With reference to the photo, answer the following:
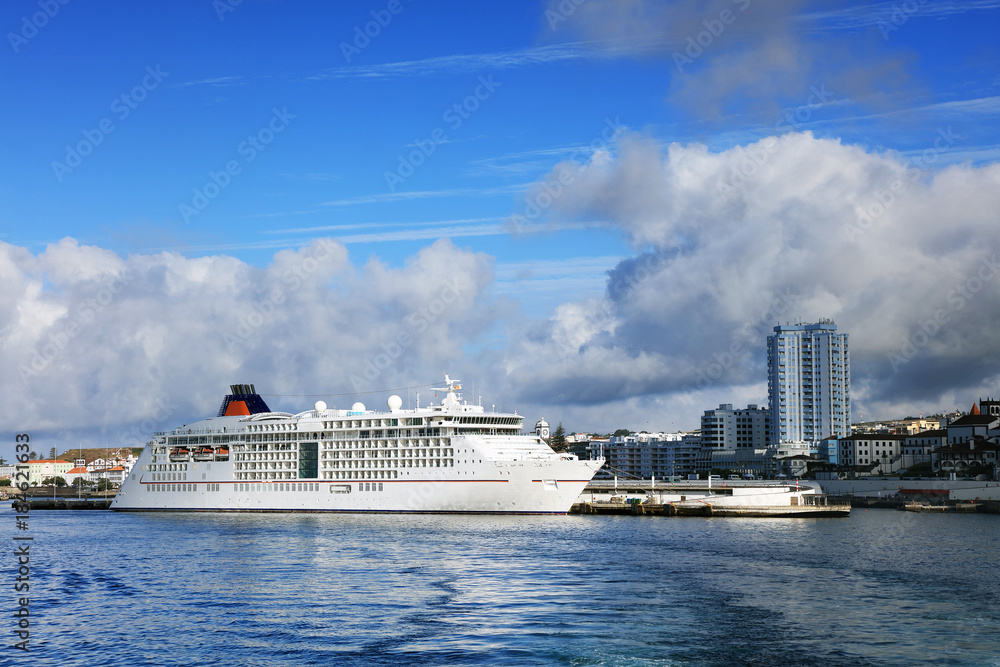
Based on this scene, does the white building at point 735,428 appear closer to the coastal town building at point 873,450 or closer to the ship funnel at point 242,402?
the coastal town building at point 873,450

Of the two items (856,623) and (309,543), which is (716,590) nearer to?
(856,623)

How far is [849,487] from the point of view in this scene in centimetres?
11712

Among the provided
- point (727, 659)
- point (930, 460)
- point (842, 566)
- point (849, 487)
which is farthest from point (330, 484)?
point (930, 460)

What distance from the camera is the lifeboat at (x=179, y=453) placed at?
89.2 meters

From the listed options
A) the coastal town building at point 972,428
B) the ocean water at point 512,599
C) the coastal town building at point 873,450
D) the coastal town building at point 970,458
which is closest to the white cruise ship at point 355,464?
the ocean water at point 512,599

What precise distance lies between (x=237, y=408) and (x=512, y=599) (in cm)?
6301

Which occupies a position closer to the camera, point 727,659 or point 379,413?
point 727,659

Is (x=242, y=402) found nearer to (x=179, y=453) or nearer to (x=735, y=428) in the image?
(x=179, y=453)

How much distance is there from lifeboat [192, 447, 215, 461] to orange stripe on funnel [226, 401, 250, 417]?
3.97 m

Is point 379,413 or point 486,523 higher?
point 379,413

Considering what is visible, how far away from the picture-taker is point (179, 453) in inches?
3524

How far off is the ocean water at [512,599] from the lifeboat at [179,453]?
30.6 meters

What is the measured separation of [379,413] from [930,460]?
91760mm

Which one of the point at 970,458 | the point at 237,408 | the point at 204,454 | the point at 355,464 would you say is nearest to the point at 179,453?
the point at 204,454
